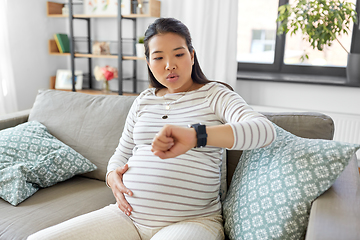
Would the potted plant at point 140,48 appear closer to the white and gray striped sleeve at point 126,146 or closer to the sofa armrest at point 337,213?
the white and gray striped sleeve at point 126,146

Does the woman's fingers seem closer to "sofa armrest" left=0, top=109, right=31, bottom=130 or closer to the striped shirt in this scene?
the striped shirt

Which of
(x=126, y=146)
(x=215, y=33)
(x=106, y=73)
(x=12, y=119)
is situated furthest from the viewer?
(x=106, y=73)

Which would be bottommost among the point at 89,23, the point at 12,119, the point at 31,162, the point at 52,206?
the point at 52,206

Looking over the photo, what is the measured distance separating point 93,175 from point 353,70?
2082 millimetres

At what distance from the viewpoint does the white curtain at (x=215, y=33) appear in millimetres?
2771

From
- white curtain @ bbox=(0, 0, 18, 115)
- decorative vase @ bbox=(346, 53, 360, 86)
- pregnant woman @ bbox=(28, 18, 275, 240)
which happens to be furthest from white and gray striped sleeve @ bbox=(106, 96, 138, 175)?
white curtain @ bbox=(0, 0, 18, 115)

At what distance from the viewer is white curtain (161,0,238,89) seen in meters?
2.77

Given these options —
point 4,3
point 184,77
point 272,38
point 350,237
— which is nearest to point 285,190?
point 350,237

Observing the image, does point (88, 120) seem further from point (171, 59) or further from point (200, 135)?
point (200, 135)

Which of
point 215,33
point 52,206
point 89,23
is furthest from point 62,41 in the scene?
point 52,206

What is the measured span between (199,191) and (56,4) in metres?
3.02

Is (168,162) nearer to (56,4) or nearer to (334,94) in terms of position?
(334,94)

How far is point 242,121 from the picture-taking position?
3.14 ft

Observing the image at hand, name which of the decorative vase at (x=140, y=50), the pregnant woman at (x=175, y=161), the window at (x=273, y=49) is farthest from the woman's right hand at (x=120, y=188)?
the window at (x=273, y=49)
